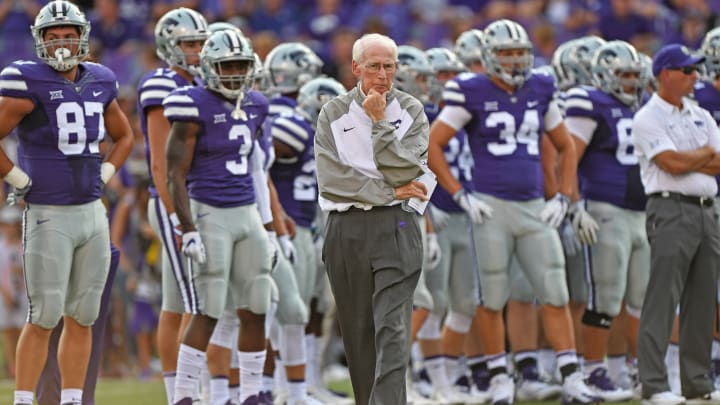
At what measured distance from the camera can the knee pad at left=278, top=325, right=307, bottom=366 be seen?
914 cm

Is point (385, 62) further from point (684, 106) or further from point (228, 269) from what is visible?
point (684, 106)

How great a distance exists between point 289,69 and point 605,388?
9.73ft

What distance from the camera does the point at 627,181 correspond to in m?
9.59

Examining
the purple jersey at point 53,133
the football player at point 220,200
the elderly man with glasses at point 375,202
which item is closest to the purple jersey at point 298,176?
the football player at point 220,200

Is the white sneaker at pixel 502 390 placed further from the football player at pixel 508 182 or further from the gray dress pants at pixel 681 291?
the gray dress pants at pixel 681 291

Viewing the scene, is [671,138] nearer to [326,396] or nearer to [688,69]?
[688,69]

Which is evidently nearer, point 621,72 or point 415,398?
point 621,72

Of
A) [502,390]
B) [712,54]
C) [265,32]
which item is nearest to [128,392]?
[502,390]

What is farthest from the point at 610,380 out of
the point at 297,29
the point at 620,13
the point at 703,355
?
the point at 297,29

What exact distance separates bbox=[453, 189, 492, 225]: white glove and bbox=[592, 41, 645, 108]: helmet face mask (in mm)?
1232

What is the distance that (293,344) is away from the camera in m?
9.13

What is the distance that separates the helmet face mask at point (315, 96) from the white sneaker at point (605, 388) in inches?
95.6

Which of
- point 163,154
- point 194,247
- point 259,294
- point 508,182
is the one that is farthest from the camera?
point 508,182

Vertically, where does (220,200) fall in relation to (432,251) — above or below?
above
